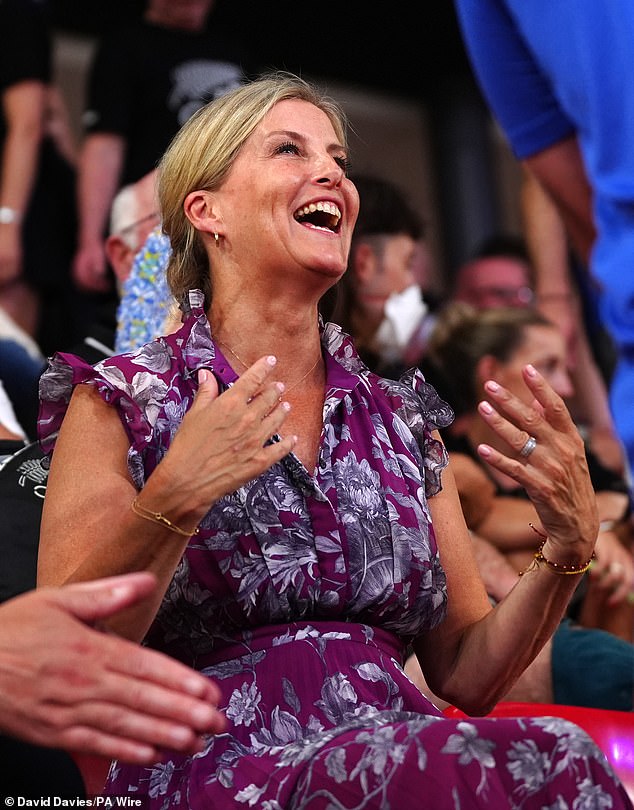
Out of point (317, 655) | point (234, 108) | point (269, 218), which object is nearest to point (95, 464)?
point (317, 655)

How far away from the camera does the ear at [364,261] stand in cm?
357

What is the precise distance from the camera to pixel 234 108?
2.00 metres

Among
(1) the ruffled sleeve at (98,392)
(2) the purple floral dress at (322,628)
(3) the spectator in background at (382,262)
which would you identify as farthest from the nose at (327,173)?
(3) the spectator in background at (382,262)

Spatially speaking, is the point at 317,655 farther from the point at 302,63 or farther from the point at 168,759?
the point at 302,63

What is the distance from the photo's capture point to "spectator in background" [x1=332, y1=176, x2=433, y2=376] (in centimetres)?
359

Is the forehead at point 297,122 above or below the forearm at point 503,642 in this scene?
above

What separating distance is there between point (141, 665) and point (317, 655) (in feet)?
1.37

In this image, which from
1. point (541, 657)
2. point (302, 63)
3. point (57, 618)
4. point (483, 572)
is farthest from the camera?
point (302, 63)

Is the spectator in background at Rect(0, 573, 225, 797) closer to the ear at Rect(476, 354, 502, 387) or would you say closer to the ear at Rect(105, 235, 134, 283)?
the ear at Rect(105, 235, 134, 283)

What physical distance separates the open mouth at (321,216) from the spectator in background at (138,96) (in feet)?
6.15

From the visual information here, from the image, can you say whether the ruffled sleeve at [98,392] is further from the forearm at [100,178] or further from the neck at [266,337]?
the forearm at [100,178]

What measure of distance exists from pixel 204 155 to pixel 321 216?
8.0 inches

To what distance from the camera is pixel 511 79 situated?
61.9 inches

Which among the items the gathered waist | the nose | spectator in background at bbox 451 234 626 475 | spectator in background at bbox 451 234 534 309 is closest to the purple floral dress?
the gathered waist
